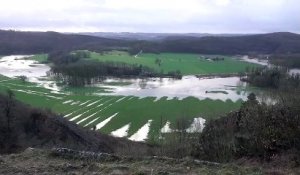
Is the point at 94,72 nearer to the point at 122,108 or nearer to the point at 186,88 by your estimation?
the point at 186,88

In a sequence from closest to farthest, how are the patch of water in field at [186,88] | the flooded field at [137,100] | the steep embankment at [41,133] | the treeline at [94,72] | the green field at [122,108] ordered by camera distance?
the steep embankment at [41,133]
the flooded field at [137,100]
the green field at [122,108]
the patch of water in field at [186,88]
the treeline at [94,72]

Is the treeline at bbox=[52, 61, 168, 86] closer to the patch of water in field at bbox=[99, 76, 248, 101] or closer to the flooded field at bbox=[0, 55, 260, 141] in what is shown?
the flooded field at bbox=[0, 55, 260, 141]

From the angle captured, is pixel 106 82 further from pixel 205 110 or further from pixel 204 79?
pixel 205 110

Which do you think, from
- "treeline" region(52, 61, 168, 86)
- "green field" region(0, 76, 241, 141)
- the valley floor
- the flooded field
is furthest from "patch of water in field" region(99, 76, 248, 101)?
the valley floor

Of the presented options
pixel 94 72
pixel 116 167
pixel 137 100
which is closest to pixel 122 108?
pixel 137 100

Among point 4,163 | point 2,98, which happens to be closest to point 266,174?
point 4,163

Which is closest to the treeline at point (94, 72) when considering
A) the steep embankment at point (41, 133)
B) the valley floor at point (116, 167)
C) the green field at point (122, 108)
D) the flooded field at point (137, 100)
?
the flooded field at point (137, 100)

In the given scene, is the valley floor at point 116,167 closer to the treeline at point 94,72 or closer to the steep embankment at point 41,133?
the steep embankment at point 41,133
